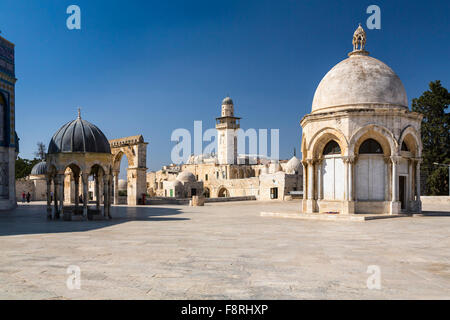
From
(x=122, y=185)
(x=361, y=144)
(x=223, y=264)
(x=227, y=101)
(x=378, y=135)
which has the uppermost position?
(x=227, y=101)

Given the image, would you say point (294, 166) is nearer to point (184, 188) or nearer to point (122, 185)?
point (184, 188)

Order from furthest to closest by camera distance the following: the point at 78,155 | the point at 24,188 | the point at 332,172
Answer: the point at 24,188 < the point at 332,172 < the point at 78,155

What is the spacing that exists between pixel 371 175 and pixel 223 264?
13722 mm

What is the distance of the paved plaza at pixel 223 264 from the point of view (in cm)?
517

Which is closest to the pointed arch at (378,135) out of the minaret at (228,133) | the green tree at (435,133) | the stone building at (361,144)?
the stone building at (361,144)

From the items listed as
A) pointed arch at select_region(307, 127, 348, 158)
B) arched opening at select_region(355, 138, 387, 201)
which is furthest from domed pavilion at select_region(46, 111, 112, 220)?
arched opening at select_region(355, 138, 387, 201)

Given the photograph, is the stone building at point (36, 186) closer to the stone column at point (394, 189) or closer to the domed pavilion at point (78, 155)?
the domed pavilion at point (78, 155)

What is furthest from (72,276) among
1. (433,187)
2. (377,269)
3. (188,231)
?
(433,187)

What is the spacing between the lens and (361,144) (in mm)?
18906

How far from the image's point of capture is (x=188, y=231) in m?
12.2

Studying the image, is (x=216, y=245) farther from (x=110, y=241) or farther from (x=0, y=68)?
(x=0, y=68)

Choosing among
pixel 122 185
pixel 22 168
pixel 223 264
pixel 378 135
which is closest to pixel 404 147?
pixel 378 135

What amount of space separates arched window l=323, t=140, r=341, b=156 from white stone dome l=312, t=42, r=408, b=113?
1.70 metres
